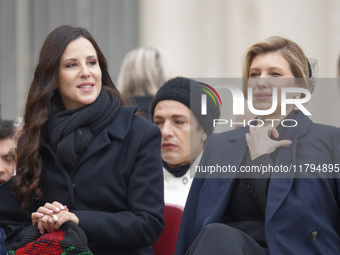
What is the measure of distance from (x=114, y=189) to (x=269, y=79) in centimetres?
105

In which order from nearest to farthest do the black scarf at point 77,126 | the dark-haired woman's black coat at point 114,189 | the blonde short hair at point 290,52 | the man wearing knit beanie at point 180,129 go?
the dark-haired woman's black coat at point 114,189, the black scarf at point 77,126, the blonde short hair at point 290,52, the man wearing knit beanie at point 180,129

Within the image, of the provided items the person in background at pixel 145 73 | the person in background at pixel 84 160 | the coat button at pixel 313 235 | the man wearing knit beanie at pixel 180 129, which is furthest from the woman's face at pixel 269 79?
the person in background at pixel 145 73

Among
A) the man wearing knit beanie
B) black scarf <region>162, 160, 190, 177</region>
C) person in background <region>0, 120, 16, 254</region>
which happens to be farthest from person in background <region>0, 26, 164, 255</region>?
black scarf <region>162, 160, 190, 177</region>

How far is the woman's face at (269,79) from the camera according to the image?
4.33m

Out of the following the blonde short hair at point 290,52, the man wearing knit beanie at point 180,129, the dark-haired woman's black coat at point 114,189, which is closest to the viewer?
the dark-haired woman's black coat at point 114,189

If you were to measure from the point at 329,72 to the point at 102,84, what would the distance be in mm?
5444

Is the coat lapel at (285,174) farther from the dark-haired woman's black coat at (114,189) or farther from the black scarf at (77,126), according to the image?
the black scarf at (77,126)

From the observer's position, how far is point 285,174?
4105 millimetres

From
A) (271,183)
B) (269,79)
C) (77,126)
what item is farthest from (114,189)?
(269,79)

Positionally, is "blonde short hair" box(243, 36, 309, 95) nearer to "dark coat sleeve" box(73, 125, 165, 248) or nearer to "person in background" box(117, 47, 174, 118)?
"dark coat sleeve" box(73, 125, 165, 248)

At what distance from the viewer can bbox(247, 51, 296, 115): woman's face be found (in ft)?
14.2

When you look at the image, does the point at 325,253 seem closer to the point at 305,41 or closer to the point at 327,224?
the point at 327,224

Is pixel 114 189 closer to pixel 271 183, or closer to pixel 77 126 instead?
pixel 77 126

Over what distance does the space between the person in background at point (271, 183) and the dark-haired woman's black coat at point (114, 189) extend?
27cm
